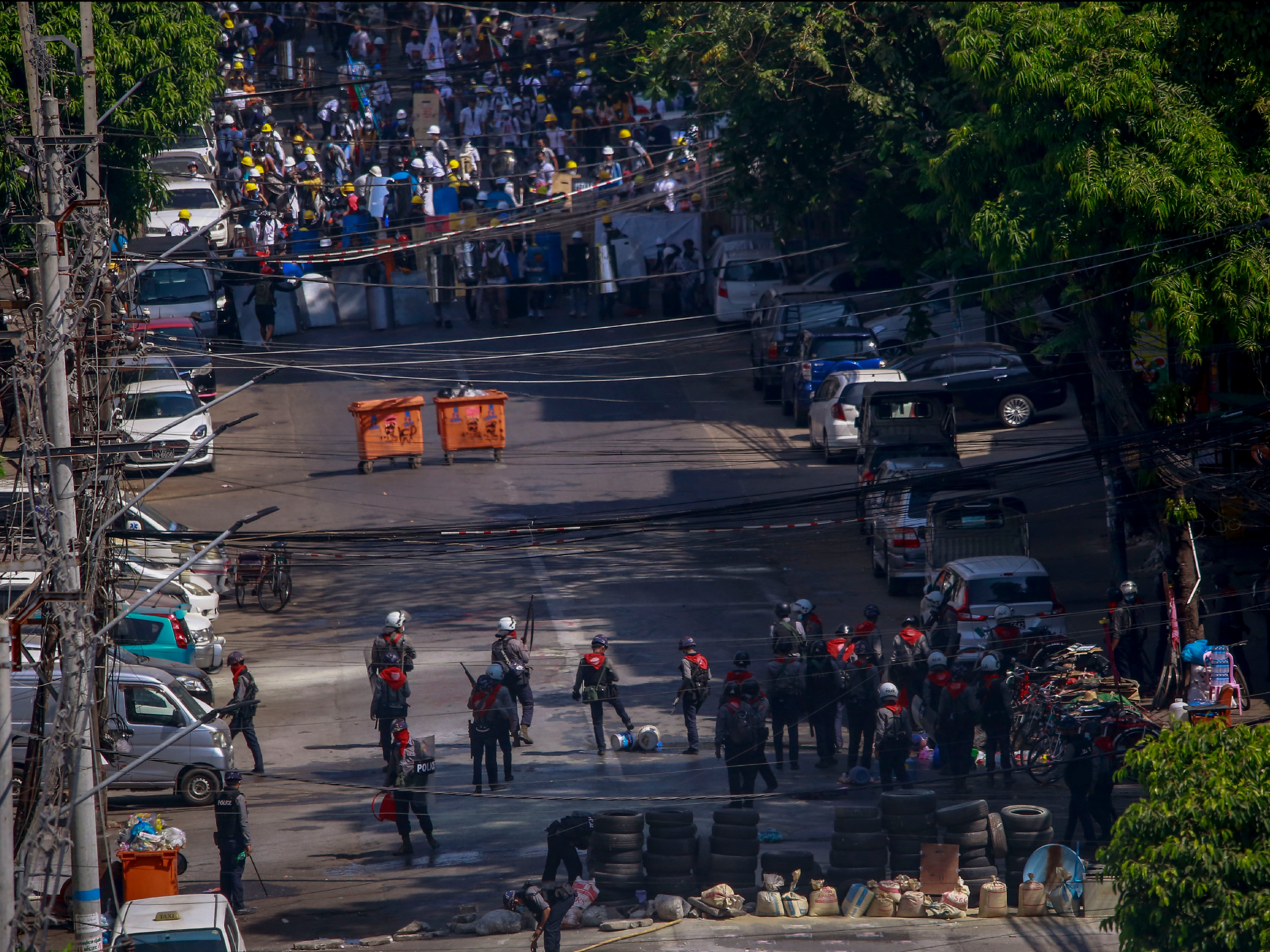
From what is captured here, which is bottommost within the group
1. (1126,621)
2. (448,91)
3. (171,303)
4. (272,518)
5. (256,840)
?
(256,840)

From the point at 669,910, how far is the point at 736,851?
94 cm

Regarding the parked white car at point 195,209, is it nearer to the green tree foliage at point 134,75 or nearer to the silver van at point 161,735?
the green tree foliage at point 134,75

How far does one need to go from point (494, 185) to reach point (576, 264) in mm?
4046

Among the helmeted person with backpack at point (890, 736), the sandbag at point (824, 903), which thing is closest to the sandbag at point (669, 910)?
the sandbag at point (824, 903)

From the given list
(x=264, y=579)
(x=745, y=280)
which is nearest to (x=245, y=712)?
(x=264, y=579)

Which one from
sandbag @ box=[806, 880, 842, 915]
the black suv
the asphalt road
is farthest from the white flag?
sandbag @ box=[806, 880, 842, 915]

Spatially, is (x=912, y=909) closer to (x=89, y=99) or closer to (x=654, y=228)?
(x=89, y=99)

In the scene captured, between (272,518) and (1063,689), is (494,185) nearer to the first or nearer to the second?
(272,518)

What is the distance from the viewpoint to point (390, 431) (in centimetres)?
2741

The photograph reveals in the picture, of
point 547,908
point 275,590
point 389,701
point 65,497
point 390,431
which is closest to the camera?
point 65,497

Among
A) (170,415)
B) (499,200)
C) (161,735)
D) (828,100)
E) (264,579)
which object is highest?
(499,200)

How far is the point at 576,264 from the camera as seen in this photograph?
37.3m

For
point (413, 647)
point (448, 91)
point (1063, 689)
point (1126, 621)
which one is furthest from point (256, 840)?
point (448, 91)

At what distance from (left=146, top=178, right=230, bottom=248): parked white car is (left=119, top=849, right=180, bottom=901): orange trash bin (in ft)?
74.9
